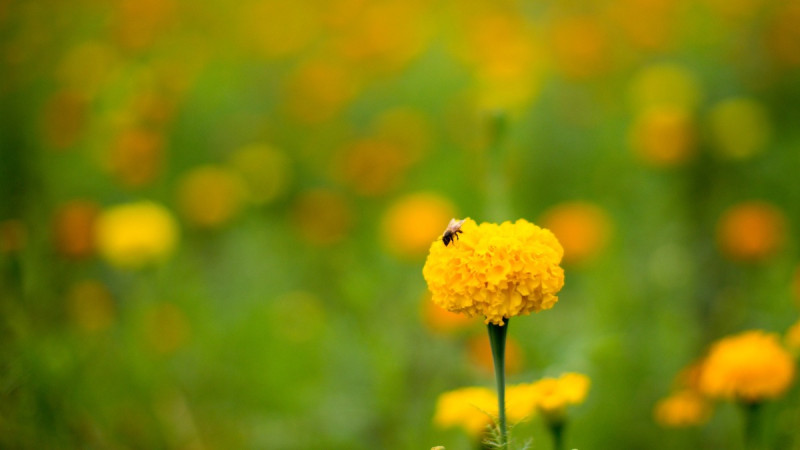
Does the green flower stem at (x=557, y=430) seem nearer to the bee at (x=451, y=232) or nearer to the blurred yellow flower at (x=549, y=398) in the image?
the blurred yellow flower at (x=549, y=398)

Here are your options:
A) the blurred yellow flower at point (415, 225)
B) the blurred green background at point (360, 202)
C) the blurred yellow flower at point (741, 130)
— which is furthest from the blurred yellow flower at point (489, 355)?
the blurred yellow flower at point (741, 130)

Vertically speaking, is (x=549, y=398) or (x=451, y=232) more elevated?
(x=451, y=232)

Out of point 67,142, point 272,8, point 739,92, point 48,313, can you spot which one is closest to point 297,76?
point 272,8

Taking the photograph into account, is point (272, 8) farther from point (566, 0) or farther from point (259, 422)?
point (259, 422)

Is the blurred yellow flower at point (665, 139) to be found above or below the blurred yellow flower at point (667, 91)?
below

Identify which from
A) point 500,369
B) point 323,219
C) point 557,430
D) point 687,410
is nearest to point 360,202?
point 323,219

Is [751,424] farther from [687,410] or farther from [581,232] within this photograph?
[581,232]
